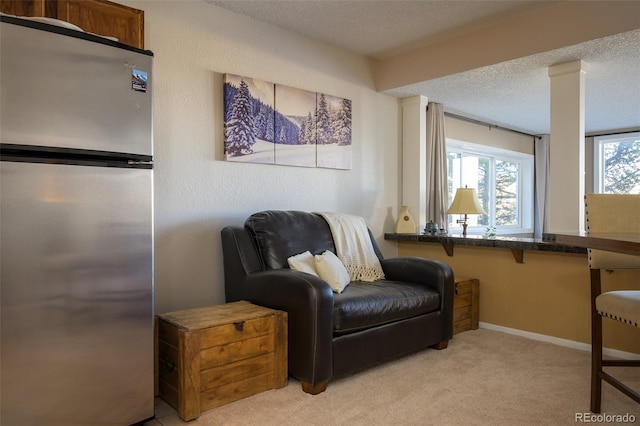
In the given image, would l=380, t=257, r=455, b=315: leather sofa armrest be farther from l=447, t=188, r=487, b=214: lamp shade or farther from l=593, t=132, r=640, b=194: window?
l=593, t=132, r=640, b=194: window

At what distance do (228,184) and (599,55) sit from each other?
2.83 meters

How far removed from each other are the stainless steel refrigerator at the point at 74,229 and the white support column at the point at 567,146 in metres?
2.98

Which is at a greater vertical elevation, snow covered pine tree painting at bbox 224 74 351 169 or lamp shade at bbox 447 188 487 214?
snow covered pine tree painting at bbox 224 74 351 169

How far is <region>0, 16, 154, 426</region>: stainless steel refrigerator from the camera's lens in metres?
1.50

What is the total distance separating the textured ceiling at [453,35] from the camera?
2.99 m

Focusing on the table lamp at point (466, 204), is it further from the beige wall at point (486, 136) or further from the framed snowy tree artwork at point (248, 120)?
the framed snowy tree artwork at point (248, 120)

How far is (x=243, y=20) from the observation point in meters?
3.13

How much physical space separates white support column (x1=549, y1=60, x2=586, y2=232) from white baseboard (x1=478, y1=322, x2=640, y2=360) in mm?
810

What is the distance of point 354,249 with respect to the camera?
3.22 metres

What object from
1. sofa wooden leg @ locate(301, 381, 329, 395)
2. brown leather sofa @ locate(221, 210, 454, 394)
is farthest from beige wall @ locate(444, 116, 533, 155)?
sofa wooden leg @ locate(301, 381, 329, 395)

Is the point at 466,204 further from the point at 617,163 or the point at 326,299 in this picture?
the point at 617,163

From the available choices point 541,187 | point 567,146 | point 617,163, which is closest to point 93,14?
point 567,146

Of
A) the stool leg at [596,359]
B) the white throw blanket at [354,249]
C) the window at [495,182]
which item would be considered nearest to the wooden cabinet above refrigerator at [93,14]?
the white throw blanket at [354,249]

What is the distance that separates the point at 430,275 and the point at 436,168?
174cm
